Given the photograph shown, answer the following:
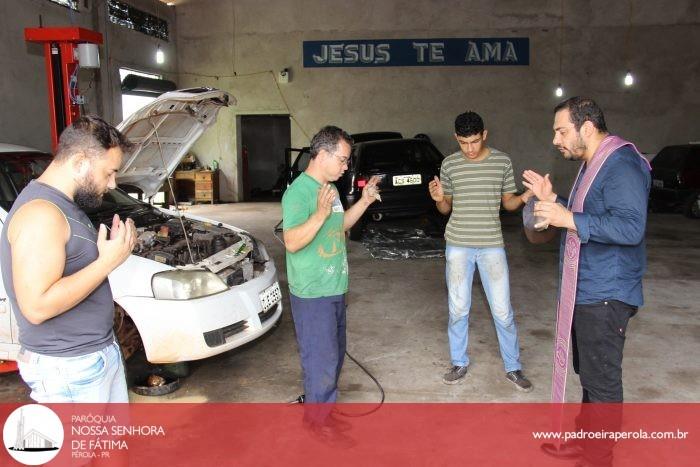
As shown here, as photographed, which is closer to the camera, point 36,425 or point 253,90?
point 36,425

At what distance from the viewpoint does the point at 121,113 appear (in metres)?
11.5

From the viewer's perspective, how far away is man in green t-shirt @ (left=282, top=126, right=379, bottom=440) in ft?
8.96

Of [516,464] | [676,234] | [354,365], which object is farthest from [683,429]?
[676,234]

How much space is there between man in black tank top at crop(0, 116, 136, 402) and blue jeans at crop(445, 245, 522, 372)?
7.53ft

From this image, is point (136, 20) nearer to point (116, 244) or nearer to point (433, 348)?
point (433, 348)

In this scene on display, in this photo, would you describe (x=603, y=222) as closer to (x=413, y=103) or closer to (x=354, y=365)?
(x=354, y=365)

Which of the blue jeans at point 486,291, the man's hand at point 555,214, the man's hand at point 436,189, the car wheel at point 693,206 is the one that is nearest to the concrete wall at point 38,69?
the man's hand at point 436,189

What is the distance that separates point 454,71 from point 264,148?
5.95 metres

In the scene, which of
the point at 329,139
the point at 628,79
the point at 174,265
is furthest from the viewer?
the point at 628,79

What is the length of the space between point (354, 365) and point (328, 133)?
1949mm

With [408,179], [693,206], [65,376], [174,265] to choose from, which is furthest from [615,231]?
[693,206]

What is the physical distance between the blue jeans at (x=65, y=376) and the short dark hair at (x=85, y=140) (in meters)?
0.69

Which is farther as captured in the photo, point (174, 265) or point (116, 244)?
point (174, 265)

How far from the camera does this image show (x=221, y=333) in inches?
134
